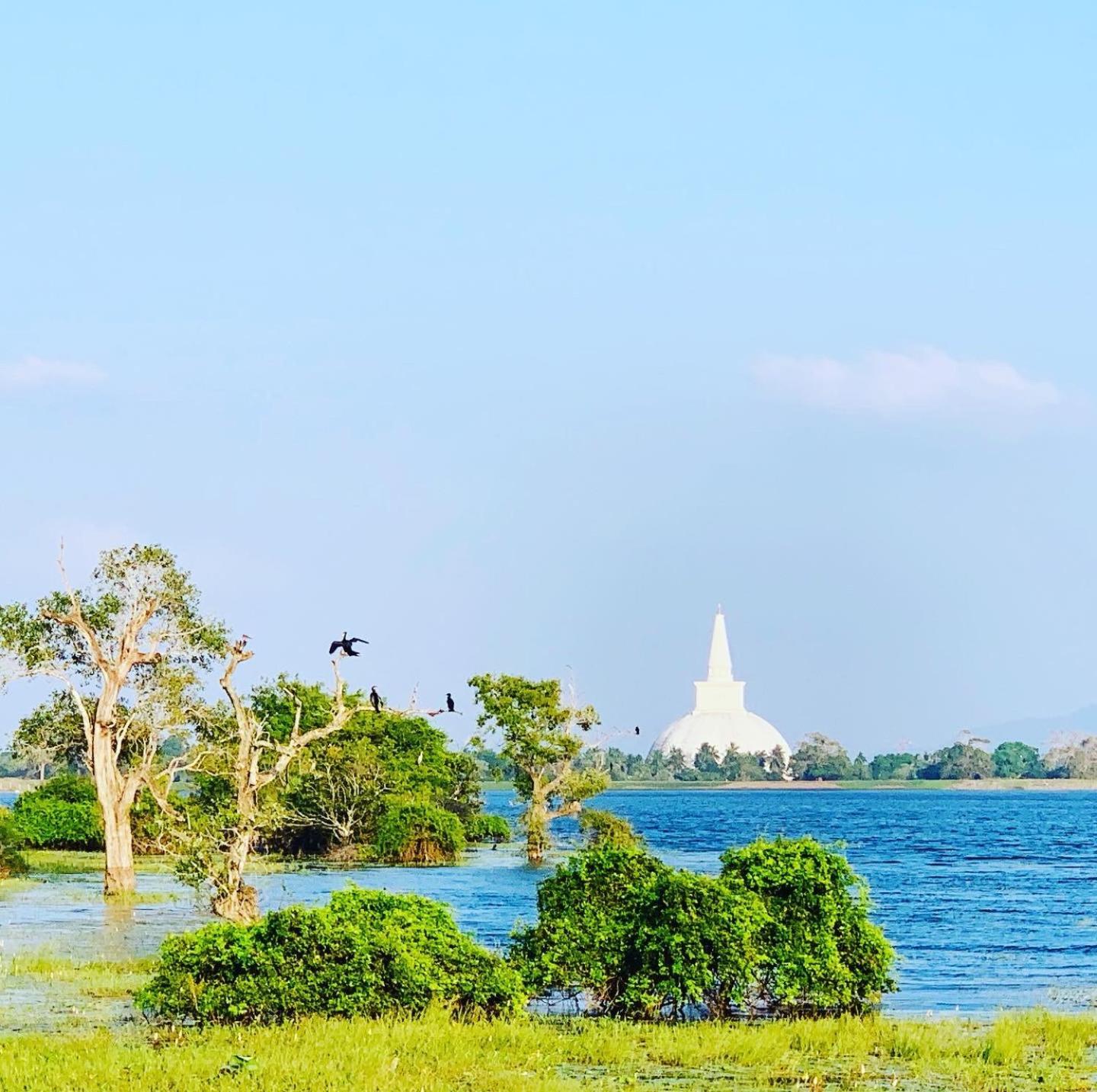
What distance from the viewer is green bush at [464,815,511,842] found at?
84.0 metres

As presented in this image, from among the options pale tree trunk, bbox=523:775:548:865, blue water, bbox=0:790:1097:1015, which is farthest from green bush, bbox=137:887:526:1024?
pale tree trunk, bbox=523:775:548:865

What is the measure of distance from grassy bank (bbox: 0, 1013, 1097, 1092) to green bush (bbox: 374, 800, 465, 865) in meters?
43.3

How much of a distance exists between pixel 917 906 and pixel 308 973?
118ft

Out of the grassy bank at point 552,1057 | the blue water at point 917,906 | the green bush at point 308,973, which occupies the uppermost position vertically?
the green bush at point 308,973

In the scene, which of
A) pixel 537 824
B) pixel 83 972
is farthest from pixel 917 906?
pixel 83 972

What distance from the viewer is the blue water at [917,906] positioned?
36.6 m

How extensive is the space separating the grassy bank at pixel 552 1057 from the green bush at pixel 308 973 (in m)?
0.65

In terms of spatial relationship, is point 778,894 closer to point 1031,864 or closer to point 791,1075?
point 791,1075

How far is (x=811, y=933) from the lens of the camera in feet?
91.2

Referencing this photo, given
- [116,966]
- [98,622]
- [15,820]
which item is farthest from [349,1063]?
[15,820]

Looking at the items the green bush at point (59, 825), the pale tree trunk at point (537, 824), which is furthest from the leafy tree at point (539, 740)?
the green bush at point (59, 825)

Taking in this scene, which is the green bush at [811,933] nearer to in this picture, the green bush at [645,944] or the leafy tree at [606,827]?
the green bush at [645,944]

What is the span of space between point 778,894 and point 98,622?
3371 centimetres

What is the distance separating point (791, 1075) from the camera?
22156mm
